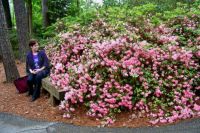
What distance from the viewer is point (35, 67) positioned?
7957mm

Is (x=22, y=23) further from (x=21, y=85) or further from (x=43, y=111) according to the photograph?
(x=43, y=111)

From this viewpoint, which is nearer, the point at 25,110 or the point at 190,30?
the point at 25,110

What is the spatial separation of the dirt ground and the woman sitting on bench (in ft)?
0.79

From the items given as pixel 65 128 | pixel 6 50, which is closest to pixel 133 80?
pixel 65 128

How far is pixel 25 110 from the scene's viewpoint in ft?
23.8

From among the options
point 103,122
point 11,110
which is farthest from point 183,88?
point 11,110

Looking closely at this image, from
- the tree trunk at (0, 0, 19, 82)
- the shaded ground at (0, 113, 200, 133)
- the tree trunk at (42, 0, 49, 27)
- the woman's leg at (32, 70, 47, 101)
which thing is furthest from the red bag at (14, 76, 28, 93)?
the tree trunk at (42, 0, 49, 27)

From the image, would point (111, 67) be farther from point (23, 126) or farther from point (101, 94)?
point (23, 126)

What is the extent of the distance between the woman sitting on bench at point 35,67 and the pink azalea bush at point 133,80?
0.33 meters

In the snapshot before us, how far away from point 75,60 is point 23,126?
2.10 meters

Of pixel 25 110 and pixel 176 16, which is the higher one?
pixel 176 16

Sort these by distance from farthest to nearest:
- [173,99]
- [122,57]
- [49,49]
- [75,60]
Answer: [49,49] < [75,60] < [122,57] < [173,99]

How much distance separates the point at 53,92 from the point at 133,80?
168cm

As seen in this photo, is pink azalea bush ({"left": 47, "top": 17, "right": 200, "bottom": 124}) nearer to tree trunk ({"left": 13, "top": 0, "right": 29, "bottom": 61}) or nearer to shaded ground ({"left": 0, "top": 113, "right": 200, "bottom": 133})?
shaded ground ({"left": 0, "top": 113, "right": 200, "bottom": 133})
